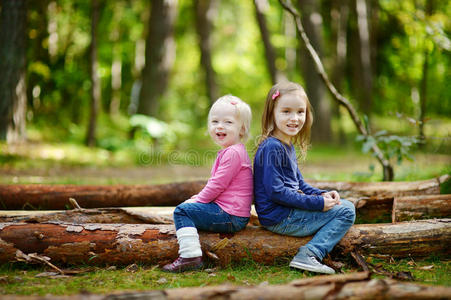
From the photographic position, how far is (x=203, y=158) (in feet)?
Result: 40.8

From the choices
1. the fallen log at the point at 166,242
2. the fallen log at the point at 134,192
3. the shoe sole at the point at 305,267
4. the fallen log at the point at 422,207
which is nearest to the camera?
the shoe sole at the point at 305,267

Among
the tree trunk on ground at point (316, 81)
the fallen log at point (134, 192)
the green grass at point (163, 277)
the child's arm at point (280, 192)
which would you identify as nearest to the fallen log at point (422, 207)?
the fallen log at point (134, 192)

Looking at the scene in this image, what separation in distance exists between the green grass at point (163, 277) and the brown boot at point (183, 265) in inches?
2.3

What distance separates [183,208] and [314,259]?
3.84ft

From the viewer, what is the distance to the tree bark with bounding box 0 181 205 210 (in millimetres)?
4414

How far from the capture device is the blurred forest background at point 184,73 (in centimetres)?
928

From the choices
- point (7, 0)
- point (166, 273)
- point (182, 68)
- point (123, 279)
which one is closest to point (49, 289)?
point (123, 279)

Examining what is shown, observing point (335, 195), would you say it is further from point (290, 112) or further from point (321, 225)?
point (290, 112)

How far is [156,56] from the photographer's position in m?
11.7

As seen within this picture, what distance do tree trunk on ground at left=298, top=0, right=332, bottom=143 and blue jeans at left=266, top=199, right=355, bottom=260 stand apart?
1113 centimetres

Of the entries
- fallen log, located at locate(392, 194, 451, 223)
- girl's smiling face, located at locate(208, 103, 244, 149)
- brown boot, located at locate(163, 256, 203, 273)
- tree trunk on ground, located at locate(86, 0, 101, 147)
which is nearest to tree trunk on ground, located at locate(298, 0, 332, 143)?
tree trunk on ground, located at locate(86, 0, 101, 147)

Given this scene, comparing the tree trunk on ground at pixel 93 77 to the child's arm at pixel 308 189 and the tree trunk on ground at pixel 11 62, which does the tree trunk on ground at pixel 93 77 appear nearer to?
the tree trunk on ground at pixel 11 62

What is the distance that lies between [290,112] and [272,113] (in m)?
0.18

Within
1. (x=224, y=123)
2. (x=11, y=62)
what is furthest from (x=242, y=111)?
(x=11, y=62)
